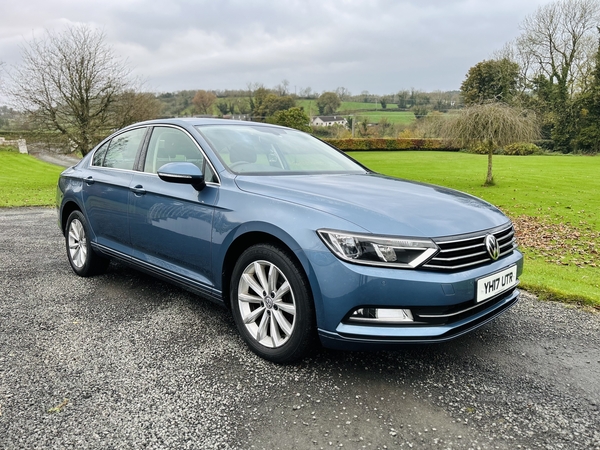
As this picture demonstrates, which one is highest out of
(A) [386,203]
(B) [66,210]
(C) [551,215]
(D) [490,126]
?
(D) [490,126]

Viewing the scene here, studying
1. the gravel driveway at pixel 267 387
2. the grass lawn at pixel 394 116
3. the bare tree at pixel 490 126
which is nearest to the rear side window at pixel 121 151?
the gravel driveway at pixel 267 387

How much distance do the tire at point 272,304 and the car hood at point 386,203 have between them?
0.40 metres

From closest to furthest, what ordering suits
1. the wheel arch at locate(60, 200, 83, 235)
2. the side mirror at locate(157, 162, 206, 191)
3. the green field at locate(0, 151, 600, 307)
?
1. the side mirror at locate(157, 162, 206, 191)
2. the wheel arch at locate(60, 200, 83, 235)
3. the green field at locate(0, 151, 600, 307)

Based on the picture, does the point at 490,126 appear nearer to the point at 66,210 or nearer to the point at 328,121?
the point at 66,210

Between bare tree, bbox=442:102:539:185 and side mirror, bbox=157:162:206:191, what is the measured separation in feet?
58.5

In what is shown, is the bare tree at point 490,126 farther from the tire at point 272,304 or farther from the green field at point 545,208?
the tire at point 272,304

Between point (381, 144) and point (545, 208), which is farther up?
point (381, 144)

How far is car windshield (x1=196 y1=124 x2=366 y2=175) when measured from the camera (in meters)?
3.49

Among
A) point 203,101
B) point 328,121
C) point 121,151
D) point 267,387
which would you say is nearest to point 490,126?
point 121,151

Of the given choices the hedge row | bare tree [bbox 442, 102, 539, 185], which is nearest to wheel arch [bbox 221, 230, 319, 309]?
bare tree [bbox 442, 102, 539, 185]

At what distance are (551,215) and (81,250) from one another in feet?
44.7

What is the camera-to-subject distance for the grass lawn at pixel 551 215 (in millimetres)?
5391

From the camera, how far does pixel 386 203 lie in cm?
279

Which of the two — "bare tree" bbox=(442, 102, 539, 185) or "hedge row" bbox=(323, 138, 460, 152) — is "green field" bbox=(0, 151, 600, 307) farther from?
"hedge row" bbox=(323, 138, 460, 152)
